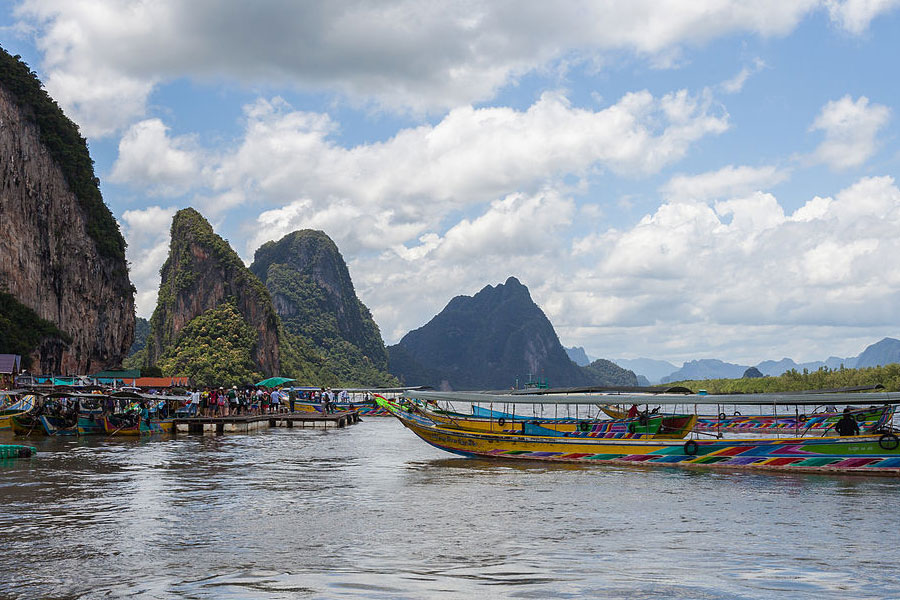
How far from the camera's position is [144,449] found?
29.0 m

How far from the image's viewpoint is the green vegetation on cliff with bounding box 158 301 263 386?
101250 mm

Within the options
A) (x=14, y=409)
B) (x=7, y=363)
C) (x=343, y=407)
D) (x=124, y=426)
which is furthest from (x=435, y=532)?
(x=343, y=407)

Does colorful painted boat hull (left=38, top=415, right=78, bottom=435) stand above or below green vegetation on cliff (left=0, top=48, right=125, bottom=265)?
below

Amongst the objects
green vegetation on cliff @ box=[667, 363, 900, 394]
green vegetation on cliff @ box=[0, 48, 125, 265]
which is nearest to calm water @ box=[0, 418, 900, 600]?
green vegetation on cliff @ box=[667, 363, 900, 394]

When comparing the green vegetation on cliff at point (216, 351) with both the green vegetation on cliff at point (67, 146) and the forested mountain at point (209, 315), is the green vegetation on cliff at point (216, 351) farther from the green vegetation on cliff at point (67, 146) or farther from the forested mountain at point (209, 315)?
the green vegetation on cliff at point (67, 146)

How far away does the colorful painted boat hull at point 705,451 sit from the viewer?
870 inches

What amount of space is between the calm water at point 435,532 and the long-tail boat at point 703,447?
0.86 metres

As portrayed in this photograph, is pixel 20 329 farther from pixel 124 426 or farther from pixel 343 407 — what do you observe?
pixel 124 426

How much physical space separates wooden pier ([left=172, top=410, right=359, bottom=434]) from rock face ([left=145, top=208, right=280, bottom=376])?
59700 mm

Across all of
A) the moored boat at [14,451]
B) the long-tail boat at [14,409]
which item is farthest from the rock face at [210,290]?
the moored boat at [14,451]

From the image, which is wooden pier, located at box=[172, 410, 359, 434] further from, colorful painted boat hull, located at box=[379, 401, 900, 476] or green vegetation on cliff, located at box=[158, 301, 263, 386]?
green vegetation on cliff, located at box=[158, 301, 263, 386]

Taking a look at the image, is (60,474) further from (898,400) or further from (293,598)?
(898,400)

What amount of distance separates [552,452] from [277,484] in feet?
31.7

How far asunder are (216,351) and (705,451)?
9149 centimetres
